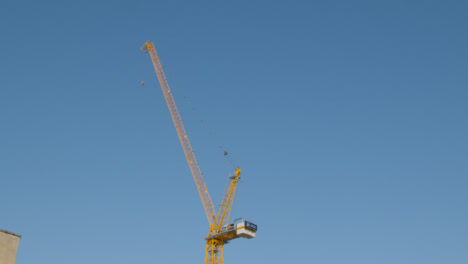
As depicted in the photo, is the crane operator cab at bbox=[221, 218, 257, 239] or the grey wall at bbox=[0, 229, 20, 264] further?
the crane operator cab at bbox=[221, 218, 257, 239]

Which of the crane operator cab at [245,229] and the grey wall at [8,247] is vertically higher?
the crane operator cab at [245,229]

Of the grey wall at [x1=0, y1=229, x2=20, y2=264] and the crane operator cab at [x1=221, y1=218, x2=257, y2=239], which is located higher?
the crane operator cab at [x1=221, y1=218, x2=257, y2=239]

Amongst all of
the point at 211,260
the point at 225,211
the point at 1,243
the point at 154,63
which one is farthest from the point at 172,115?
the point at 1,243

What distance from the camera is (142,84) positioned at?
513 ft

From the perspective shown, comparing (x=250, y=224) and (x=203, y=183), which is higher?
(x=203, y=183)

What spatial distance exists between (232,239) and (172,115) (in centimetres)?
4090

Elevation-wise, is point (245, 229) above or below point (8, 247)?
above

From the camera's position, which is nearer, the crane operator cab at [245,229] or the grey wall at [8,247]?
the grey wall at [8,247]

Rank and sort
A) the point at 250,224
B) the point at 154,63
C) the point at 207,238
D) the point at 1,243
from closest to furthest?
A: the point at 1,243, the point at 250,224, the point at 207,238, the point at 154,63

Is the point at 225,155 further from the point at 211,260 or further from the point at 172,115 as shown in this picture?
the point at 211,260

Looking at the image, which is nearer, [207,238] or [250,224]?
[250,224]

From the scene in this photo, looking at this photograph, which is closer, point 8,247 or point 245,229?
point 8,247

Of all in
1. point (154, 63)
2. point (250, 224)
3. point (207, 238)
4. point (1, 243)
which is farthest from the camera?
point (154, 63)

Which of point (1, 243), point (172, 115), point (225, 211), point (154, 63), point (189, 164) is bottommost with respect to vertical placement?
point (1, 243)
